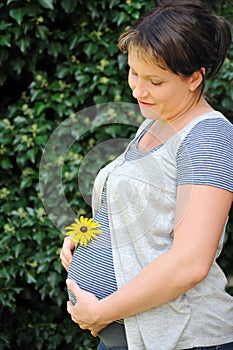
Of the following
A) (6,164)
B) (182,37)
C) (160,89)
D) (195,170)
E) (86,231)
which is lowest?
(6,164)

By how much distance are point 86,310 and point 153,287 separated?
19 centimetres

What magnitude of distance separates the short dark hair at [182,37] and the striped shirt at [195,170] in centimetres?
15

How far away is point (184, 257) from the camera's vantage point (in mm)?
1413

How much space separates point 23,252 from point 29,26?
0.99 m

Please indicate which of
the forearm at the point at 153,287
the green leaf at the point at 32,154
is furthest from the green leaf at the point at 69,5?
the forearm at the point at 153,287

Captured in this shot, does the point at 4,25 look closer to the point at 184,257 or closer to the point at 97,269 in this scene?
the point at 97,269

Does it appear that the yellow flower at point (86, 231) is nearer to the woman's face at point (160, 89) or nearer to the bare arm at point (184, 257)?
the bare arm at point (184, 257)

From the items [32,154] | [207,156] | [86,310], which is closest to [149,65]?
[207,156]

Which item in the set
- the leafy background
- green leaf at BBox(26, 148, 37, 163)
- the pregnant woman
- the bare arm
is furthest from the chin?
green leaf at BBox(26, 148, 37, 163)

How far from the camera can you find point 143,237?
1.54 meters

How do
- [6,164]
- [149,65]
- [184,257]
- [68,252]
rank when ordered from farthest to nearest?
[6,164], [68,252], [149,65], [184,257]

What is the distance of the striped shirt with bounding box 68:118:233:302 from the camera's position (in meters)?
1.44

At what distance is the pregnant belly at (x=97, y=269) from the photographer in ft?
5.24

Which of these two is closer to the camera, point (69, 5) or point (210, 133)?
point (210, 133)
